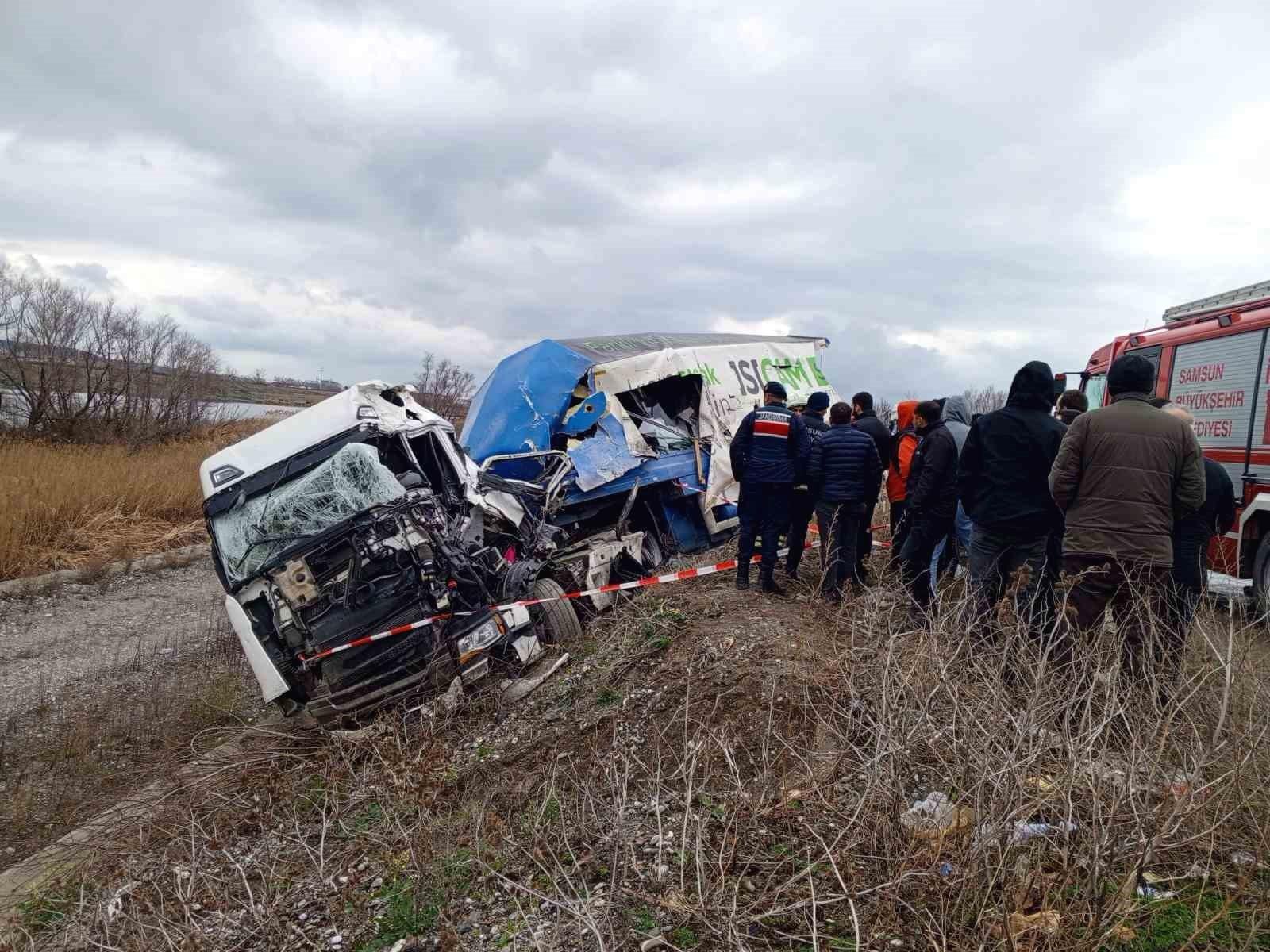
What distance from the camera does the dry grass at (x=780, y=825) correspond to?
7.43 ft

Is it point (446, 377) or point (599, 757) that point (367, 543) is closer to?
point (599, 757)

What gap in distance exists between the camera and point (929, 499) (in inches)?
206

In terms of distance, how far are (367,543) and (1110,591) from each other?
432 centimetres

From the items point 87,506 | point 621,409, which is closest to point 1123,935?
point 621,409

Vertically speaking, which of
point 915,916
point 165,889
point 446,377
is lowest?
point 165,889

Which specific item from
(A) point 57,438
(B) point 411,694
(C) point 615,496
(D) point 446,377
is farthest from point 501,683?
(D) point 446,377

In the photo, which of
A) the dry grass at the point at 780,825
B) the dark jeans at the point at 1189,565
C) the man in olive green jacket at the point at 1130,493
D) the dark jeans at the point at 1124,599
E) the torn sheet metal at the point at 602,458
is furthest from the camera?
the torn sheet metal at the point at 602,458

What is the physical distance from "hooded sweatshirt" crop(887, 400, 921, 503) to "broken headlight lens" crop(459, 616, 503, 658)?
3.23m

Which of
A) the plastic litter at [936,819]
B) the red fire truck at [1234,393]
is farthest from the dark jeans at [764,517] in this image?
the red fire truck at [1234,393]

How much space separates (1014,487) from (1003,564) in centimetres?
47

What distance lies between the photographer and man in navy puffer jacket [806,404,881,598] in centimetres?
579

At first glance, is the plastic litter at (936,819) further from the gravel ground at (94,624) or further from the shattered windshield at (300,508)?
the gravel ground at (94,624)

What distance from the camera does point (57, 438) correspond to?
1661cm

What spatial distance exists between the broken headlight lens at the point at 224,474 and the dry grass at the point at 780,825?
2201 millimetres
